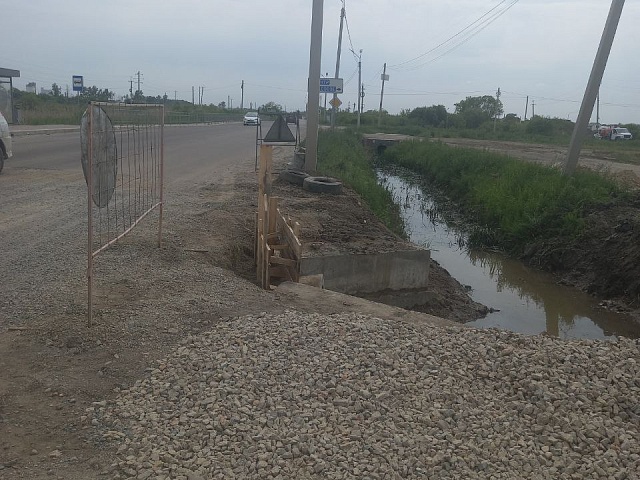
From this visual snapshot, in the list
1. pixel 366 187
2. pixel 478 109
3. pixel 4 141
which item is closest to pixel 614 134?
pixel 478 109

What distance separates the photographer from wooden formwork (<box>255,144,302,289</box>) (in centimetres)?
797

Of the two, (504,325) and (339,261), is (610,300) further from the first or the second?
(339,261)

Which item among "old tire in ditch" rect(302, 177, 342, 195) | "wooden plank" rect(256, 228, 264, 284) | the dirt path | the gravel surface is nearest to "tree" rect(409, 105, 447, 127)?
"old tire in ditch" rect(302, 177, 342, 195)

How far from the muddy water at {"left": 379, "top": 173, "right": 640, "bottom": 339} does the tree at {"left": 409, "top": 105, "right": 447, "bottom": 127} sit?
6141 cm

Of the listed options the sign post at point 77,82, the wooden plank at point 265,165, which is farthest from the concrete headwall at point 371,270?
the sign post at point 77,82

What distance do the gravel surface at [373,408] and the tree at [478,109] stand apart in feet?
245

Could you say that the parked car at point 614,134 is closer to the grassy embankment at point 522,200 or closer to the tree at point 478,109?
the tree at point 478,109

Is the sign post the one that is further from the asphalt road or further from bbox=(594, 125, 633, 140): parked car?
bbox=(594, 125, 633, 140): parked car

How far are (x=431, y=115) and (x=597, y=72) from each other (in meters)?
63.1

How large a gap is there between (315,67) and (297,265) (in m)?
8.71

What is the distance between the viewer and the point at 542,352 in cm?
498

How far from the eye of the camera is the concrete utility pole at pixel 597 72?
579 inches

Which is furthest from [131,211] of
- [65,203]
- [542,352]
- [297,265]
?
[542,352]

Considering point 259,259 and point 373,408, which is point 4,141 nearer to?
point 259,259
